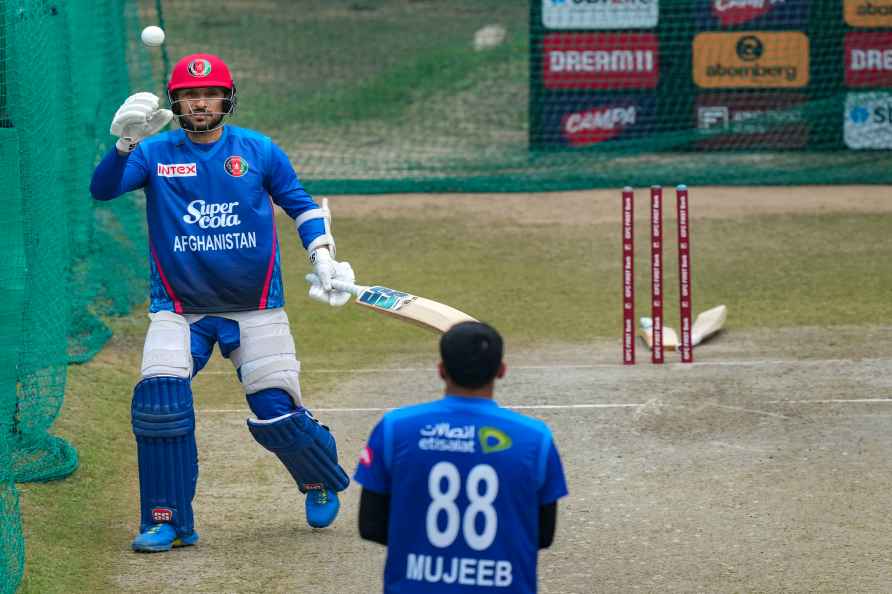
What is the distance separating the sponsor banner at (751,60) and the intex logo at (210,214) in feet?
39.0

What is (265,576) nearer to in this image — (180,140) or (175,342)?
(175,342)

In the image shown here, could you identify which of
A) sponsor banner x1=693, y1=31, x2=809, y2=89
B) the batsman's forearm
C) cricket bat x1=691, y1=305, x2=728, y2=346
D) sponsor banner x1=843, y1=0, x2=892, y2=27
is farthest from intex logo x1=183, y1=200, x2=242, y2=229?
sponsor banner x1=843, y1=0, x2=892, y2=27

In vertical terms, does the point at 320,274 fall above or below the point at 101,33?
below

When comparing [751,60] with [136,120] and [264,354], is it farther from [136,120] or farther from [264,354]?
[136,120]

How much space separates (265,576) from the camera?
22.1 ft

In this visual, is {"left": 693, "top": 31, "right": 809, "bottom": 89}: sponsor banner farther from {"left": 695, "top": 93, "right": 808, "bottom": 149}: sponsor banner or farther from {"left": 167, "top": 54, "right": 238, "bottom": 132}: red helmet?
{"left": 167, "top": 54, "right": 238, "bottom": 132}: red helmet

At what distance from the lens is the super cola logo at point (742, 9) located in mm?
17844

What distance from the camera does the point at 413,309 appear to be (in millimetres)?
6117

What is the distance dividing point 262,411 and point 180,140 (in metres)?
1.41

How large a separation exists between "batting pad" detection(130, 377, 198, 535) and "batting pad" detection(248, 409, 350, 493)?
0.36 metres

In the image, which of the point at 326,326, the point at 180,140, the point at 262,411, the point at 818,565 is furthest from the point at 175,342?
the point at 326,326

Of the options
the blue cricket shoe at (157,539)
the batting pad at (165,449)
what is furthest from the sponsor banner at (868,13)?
the blue cricket shoe at (157,539)

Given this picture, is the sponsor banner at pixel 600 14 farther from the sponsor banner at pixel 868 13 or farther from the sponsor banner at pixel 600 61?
the sponsor banner at pixel 868 13

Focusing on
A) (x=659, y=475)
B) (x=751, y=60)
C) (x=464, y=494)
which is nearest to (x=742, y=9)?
(x=751, y=60)
